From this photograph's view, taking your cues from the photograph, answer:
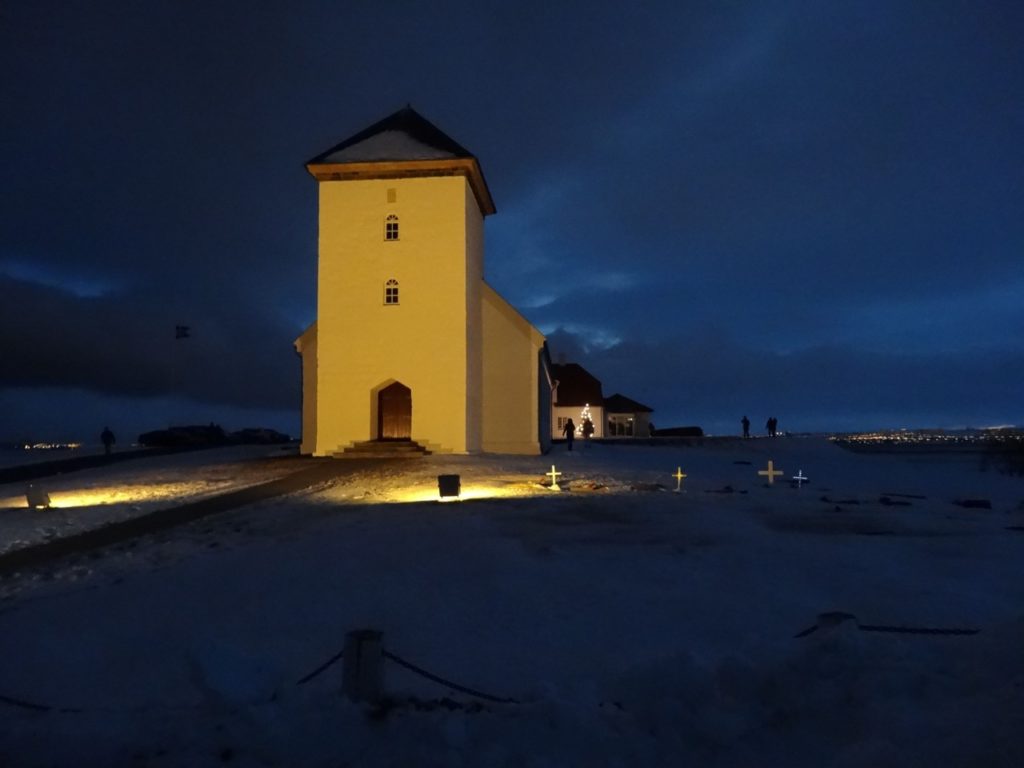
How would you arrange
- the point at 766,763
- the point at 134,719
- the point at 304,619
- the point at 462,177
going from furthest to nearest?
the point at 462,177 < the point at 304,619 < the point at 134,719 < the point at 766,763

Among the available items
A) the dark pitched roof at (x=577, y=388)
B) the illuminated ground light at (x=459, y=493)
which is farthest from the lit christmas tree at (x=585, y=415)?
the illuminated ground light at (x=459, y=493)

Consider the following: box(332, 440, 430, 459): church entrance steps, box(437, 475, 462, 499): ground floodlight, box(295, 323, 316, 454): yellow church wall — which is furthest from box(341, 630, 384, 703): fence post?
box(295, 323, 316, 454): yellow church wall

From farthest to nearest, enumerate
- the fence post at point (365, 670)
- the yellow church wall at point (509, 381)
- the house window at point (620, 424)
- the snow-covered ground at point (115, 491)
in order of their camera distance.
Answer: the house window at point (620, 424), the yellow church wall at point (509, 381), the snow-covered ground at point (115, 491), the fence post at point (365, 670)

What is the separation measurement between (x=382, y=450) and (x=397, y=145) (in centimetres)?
1212

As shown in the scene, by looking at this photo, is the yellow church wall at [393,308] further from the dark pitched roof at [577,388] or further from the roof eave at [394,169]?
the dark pitched roof at [577,388]

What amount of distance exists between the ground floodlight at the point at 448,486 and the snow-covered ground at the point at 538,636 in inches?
27.1

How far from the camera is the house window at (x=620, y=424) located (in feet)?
217

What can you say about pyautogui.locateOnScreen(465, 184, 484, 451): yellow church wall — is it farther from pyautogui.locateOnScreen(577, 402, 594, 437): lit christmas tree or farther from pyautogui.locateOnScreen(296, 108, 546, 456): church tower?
pyautogui.locateOnScreen(577, 402, 594, 437): lit christmas tree

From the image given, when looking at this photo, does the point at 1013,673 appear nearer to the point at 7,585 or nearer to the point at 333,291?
the point at 7,585

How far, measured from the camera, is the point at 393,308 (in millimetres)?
29703

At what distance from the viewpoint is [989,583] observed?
9906 mm

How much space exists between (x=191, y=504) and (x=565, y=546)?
9.21 metres

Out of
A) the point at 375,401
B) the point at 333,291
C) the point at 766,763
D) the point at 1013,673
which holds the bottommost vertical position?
the point at 766,763

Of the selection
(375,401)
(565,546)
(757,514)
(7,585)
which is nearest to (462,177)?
(375,401)
